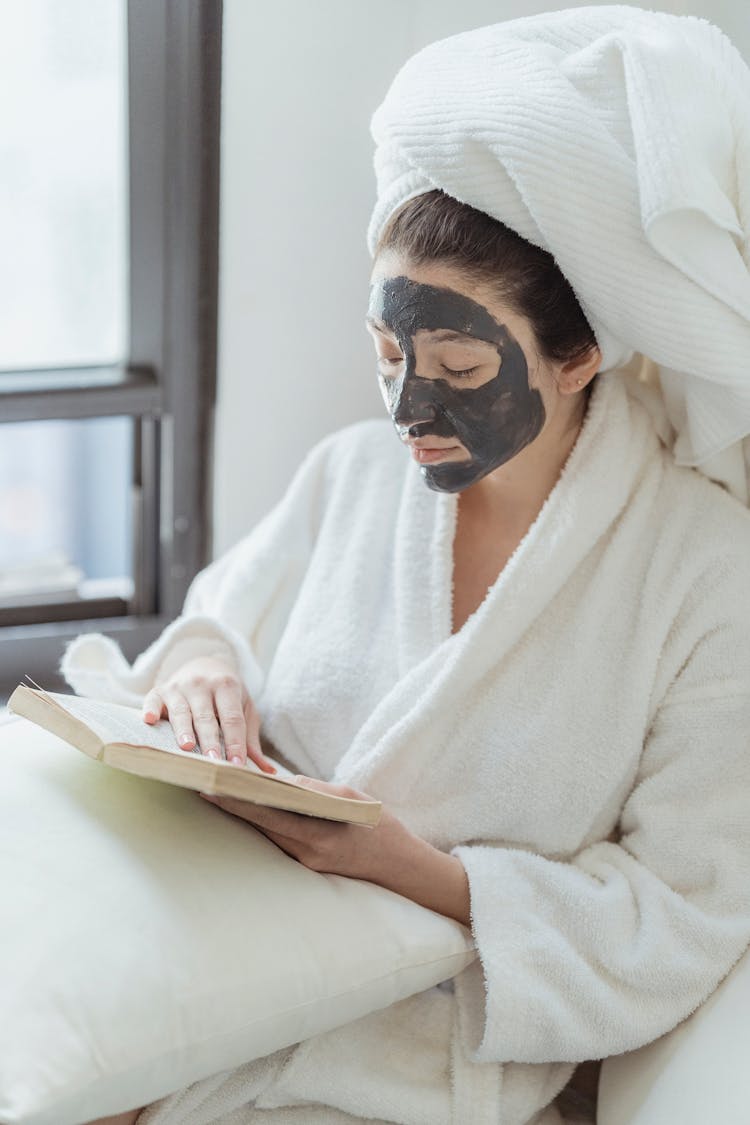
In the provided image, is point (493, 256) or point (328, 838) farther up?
point (493, 256)

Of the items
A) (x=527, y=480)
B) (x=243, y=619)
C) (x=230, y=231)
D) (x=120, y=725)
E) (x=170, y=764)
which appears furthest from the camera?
(x=230, y=231)

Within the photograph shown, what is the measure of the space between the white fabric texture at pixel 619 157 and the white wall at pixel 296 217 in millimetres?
315

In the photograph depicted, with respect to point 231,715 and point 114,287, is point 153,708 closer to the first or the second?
point 231,715

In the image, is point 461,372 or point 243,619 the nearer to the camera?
point 461,372

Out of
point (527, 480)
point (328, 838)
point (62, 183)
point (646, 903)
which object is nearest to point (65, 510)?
point (62, 183)

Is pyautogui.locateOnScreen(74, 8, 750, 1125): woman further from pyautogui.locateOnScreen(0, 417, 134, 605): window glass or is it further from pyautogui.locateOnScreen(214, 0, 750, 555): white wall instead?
pyautogui.locateOnScreen(0, 417, 134, 605): window glass

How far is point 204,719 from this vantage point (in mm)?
1213

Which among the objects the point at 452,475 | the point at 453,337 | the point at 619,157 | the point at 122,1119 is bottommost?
the point at 122,1119

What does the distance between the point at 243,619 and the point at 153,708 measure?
23 cm

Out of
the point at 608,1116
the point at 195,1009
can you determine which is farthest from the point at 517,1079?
the point at 195,1009

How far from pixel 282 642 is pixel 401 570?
0.51 feet

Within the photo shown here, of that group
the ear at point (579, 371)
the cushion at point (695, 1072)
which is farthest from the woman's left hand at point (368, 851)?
the ear at point (579, 371)

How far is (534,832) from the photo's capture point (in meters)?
1.23

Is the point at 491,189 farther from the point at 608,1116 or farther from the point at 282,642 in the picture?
the point at 608,1116
